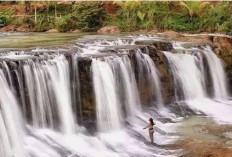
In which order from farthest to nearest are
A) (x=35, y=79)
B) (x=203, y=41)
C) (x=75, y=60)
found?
(x=203, y=41)
(x=75, y=60)
(x=35, y=79)

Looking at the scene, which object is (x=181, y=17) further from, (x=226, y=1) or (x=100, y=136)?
(x=100, y=136)

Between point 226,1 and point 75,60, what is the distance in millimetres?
20179

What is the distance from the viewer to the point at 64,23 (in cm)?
3681

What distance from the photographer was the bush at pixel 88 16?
36625 mm

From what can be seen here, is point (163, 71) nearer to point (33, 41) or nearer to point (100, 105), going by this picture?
point (100, 105)

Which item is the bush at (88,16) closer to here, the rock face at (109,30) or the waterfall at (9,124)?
the rock face at (109,30)

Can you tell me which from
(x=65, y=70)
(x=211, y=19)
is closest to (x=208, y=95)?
(x=65, y=70)

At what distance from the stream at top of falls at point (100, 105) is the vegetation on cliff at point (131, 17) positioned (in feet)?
37.2

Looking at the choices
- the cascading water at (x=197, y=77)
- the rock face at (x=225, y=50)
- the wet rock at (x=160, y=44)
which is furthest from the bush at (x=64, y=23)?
the rock face at (x=225, y=50)

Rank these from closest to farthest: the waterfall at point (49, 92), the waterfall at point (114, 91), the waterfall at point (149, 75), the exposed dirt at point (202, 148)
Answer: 1. the exposed dirt at point (202, 148)
2. the waterfall at point (49, 92)
3. the waterfall at point (114, 91)
4. the waterfall at point (149, 75)

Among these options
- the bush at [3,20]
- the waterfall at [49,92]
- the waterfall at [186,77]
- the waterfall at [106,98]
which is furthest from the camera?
the bush at [3,20]

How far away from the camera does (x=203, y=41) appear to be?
27.5 meters

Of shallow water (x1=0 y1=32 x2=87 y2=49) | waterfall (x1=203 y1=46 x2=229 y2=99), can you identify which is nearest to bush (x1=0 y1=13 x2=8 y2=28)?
shallow water (x1=0 y1=32 x2=87 y2=49)

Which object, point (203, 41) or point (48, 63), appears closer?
point (48, 63)
